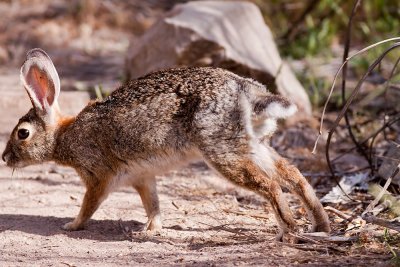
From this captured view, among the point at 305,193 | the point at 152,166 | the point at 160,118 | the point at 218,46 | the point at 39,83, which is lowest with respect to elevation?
the point at 305,193

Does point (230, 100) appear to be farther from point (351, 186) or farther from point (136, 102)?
point (351, 186)

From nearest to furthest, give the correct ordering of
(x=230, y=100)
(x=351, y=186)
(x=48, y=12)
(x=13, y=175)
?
(x=230, y=100) → (x=351, y=186) → (x=13, y=175) → (x=48, y=12)

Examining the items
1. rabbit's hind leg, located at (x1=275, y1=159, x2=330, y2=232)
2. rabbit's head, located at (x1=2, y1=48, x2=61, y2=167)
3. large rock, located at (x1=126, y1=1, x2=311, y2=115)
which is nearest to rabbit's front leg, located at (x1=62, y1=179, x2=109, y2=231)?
rabbit's head, located at (x1=2, y1=48, x2=61, y2=167)

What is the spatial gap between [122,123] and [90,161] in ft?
1.45

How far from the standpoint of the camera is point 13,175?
7.35 m

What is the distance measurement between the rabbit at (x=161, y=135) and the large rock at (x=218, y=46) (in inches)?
105

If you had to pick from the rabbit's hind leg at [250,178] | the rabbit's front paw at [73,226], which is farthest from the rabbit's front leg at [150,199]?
the rabbit's hind leg at [250,178]

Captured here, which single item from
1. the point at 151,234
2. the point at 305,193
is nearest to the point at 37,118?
the point at 151,234

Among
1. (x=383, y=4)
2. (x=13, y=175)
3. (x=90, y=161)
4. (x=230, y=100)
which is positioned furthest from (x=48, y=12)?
(x=230, y=100)

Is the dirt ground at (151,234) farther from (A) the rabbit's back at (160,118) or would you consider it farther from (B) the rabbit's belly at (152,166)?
(A) the rabbit's back at (160,118)

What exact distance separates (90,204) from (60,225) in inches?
14.5

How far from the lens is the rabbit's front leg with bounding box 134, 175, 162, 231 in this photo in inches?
244

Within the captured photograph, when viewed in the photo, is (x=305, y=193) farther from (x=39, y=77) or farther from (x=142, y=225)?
(x=39, y=77)

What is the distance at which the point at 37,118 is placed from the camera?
6.57 meters
